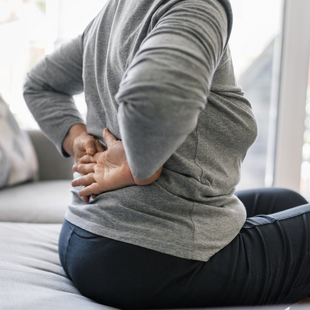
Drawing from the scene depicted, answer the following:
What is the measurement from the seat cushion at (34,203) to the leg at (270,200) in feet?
2.30

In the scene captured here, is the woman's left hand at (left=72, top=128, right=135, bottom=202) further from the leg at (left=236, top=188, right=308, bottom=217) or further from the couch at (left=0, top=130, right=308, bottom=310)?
the leg at (left=236, top=188, right=308, bottom=217)

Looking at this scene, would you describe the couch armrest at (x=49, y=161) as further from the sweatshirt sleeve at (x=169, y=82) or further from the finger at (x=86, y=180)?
the sweatshirt sleeve at (x=169, y=82)

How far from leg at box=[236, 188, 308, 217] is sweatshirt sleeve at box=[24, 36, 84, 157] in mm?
564

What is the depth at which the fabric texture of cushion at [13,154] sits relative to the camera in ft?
4.66

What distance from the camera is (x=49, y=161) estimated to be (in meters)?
1.71

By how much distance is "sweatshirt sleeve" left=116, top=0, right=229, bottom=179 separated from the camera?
1.15ft

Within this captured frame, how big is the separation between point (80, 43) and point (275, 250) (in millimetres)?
675

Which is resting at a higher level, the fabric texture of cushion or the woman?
the woman

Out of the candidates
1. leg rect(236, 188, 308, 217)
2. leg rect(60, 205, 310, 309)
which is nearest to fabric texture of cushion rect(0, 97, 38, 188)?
leg rect(60, 205, 310, 309)

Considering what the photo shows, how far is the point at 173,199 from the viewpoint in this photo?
21.8 inches

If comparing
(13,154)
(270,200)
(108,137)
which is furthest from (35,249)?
(13,154)

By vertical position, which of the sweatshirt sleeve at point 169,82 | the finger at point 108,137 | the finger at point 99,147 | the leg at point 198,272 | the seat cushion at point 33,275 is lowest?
the seat cushion at point 33,275

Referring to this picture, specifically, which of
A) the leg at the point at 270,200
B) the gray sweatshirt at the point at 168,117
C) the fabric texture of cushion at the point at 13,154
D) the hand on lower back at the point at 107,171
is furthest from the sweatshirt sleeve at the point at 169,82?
the fabric texture of cushion at the point at 13,154

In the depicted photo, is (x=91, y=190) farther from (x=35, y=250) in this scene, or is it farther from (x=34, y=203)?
(x=34, y=203)
